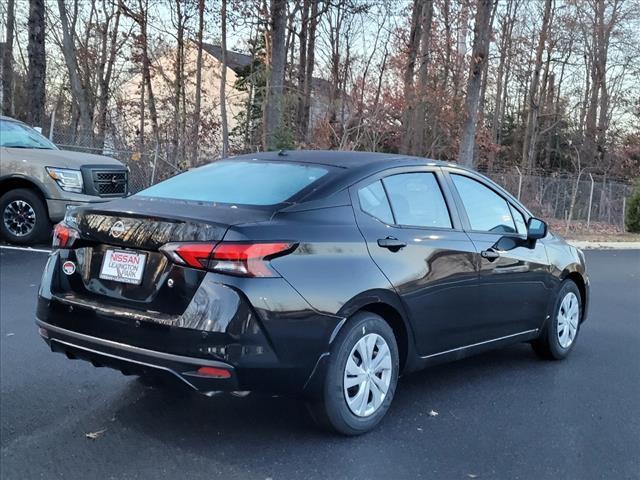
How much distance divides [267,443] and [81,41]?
33.6 m

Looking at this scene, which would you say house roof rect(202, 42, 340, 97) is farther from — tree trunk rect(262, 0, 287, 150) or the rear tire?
the rear tire

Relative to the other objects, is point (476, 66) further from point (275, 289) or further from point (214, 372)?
point (214, 372)

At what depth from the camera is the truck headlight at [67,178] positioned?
10219mm

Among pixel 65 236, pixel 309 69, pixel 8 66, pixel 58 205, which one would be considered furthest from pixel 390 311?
pixel 8 66

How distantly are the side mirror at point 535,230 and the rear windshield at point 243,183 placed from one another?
1.97 meters

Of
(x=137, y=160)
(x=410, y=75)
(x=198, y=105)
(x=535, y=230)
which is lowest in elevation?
(x=535, y=230)

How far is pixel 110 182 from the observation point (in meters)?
10.8

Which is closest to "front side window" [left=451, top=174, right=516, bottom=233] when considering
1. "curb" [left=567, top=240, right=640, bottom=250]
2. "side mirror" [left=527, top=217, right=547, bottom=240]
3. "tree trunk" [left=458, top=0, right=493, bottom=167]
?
"side mirror" [left=527, top=217, right=547, bottom=240]

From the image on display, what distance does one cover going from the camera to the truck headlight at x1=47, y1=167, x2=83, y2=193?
10.2 metres

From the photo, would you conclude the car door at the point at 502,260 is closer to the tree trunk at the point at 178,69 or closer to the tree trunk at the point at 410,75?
the tree trunk at the point at 178,69

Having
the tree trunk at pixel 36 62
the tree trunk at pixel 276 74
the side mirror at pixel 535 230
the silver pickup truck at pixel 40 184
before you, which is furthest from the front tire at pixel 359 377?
the tree trunk at pixel 36 62

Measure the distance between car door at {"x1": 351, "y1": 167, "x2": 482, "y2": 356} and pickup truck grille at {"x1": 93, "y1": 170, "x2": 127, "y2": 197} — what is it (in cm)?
701

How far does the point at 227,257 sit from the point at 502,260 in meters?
2.42

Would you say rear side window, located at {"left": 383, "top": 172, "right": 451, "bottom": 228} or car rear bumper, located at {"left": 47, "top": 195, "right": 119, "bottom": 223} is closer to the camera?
rear side window, located at {"left": 383, "top": 172, "right": 451, "bottom": 228}
